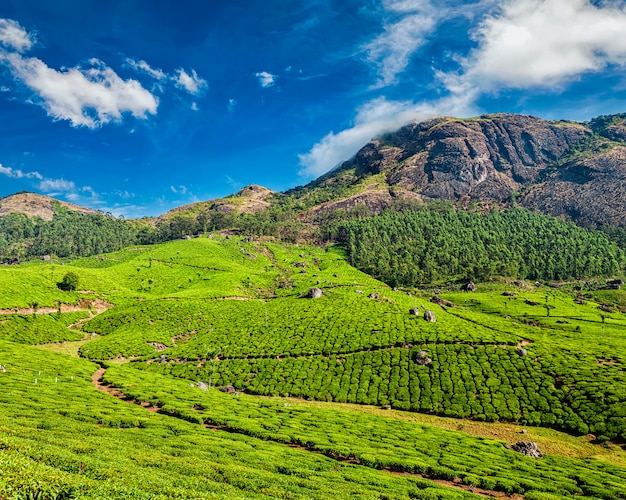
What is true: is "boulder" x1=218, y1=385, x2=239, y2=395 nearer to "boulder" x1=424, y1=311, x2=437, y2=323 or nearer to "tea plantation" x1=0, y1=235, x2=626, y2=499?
"tea plantation" x1=0, y1=235, x2=626, y2=499

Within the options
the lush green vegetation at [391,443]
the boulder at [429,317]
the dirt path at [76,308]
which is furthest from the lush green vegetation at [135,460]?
the boulder at [429,317]

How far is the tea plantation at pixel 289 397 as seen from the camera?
23.1 metres

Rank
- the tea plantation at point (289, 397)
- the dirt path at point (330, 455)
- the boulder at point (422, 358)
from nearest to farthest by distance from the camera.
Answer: the tea plantation at point (289, 397), the dirt path at point (330, 455), the boulder at point (422, 358)

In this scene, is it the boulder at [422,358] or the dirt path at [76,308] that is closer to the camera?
the boulder at [422,358]

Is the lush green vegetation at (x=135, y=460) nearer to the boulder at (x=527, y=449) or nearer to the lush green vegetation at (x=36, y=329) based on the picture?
the boulder at (x=527, y=449)

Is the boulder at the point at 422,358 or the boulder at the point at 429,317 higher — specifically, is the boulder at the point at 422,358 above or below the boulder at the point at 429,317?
below

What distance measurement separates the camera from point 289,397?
234 feet

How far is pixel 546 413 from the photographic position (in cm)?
6025

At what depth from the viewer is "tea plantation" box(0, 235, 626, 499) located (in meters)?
23.1

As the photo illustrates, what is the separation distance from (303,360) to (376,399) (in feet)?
69.7

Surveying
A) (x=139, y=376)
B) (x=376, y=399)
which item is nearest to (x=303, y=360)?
(x=376, y=399)

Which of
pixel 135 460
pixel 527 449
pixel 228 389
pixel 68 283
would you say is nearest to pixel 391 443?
pixel 527 449

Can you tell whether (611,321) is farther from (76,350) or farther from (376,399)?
(76,350)

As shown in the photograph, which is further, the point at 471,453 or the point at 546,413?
the point at 546,413
